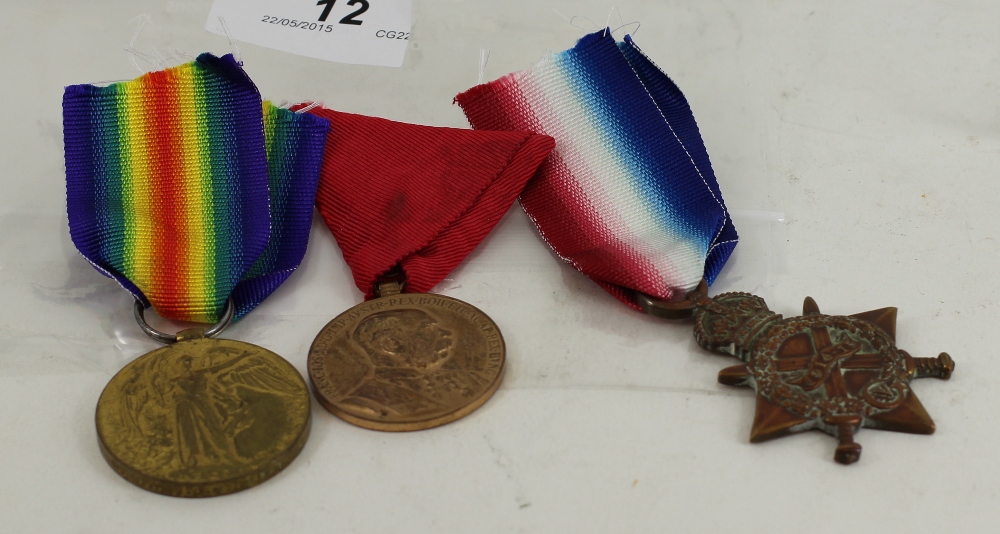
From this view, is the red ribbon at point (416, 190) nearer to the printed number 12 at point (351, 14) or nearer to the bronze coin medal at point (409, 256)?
the bronze coin medal at point (409, 256)

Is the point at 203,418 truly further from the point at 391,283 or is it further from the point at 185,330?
the point at 391,283

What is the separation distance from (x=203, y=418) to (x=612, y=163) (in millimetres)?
987

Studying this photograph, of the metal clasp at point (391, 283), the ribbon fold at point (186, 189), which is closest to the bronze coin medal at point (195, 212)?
the ribbon fold at point (186, 189)

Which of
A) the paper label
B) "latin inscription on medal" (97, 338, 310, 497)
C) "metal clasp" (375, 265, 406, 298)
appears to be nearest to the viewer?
"latin inscription on medal" (97, 338, 310, 497)

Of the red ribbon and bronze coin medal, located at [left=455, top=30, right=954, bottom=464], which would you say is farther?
the red ribbon

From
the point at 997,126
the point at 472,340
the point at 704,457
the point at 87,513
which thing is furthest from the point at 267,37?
the point at 997,126

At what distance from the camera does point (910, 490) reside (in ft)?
5.48

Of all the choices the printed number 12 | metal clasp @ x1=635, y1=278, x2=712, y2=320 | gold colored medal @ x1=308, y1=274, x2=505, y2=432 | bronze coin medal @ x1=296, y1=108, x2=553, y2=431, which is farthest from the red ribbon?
the printed number 12

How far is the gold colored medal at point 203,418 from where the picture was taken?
165cm

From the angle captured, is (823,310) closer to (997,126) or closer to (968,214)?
(968,214)

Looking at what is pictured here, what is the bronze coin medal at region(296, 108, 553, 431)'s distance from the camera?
1.79 metres

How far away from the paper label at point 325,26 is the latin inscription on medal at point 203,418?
3.49 ft

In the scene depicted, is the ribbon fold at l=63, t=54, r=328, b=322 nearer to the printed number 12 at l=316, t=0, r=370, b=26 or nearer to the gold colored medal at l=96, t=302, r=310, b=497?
the gold colored medal at l=96, t=302, r=310, b=497

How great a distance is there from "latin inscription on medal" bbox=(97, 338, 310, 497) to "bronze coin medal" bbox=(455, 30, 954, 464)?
66 centimetres
